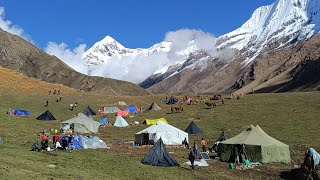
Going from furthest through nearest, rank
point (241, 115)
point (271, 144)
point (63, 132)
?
1. point (241, 115)
2. point (63, 132)
3. point (271, 144)

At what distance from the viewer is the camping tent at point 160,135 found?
5378 cm

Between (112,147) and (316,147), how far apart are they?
22377 millimetres

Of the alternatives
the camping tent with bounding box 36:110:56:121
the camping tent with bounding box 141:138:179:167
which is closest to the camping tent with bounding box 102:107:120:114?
the camping tent with bounding box 36:110:56:121

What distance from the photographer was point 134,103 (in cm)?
10712

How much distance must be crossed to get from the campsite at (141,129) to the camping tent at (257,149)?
3.43 feet

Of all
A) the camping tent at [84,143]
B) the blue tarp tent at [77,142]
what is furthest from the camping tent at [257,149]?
the blue tarp tent at [77,142]

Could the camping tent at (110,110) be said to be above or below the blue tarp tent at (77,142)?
above

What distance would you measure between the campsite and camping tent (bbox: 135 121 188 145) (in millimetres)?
1909

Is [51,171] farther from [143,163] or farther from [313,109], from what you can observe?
[313,109]

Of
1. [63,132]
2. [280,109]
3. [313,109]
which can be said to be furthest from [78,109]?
[313,109]

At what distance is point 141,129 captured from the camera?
67.9 meters

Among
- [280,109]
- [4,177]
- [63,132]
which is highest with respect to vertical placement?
[280,109]

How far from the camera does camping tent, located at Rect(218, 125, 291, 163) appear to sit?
41.6m

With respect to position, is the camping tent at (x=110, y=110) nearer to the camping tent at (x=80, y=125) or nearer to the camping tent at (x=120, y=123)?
the camping tent at (x=120, y=123)
